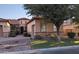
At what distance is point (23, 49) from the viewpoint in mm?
8297

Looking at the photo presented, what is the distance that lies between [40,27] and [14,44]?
65.0 inches

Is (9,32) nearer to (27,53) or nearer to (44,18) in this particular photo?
(27,53)

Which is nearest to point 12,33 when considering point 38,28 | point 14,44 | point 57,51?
point 14,44

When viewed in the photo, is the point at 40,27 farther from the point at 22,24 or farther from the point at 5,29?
the point at 5,29

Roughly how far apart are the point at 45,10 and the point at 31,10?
1.91 ft

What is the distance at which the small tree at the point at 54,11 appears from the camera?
8.97m

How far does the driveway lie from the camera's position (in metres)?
8.36

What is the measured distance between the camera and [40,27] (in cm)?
965

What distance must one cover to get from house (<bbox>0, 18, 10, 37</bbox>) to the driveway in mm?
168

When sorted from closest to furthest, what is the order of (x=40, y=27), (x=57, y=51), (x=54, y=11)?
(x=57, y=51), (x=54, y=11), (x=40, y=27)

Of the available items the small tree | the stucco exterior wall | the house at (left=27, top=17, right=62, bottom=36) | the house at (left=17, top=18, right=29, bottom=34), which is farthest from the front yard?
the stucco exterior wall

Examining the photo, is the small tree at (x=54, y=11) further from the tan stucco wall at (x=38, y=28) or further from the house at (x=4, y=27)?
the house at (x=4, y=27)

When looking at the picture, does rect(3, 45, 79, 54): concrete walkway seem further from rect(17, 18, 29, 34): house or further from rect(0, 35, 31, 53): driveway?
rect(17, 18, 29, 34): house
